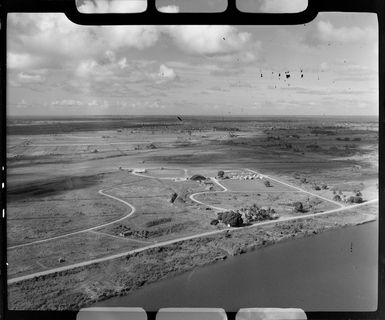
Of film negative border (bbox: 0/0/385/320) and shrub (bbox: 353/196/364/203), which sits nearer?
film negative border (bbox: 0/0/385/320)

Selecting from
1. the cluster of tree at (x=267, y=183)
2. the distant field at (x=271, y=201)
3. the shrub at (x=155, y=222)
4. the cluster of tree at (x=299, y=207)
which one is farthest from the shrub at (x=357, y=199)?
the shrub at (x=155, y=222)

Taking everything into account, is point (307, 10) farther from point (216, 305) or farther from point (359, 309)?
point (216, 305)

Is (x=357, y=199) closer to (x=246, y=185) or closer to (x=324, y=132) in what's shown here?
(x=324, y=132)

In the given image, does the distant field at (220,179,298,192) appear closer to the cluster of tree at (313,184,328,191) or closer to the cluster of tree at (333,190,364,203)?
the cluster of tree at (313,184,328,191)

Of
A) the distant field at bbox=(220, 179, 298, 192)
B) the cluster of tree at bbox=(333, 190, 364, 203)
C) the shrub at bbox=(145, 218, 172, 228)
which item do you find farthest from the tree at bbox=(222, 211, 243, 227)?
the cluster of tree at bbox=(333, 190, 364, 203)

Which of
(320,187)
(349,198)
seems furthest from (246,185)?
(349,198)

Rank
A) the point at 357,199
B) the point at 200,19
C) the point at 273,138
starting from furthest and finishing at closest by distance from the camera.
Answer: the point at 273,138, the point at 357,199, the point at 200,19

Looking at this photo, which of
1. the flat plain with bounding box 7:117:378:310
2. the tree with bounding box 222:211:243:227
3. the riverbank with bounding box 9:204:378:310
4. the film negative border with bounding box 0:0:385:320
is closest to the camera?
the film negative border with bounding box 0:0:385:320
